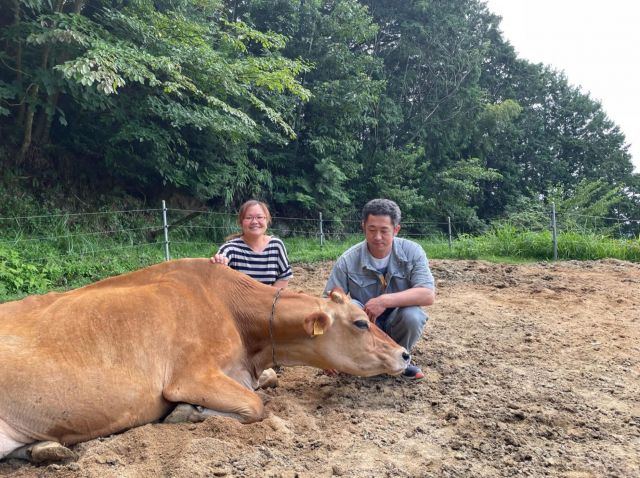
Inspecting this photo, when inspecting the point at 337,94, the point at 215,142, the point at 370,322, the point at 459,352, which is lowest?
the point at 459,352

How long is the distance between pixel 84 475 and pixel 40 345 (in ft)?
2.79

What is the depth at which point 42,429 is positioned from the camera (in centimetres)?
263

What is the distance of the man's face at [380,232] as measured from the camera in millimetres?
3721

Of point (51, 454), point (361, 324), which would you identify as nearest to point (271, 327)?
point (361, 324)

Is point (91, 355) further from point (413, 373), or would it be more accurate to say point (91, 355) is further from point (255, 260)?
point (413, 373)

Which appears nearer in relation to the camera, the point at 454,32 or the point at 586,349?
the point at 586,349

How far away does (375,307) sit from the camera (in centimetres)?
365

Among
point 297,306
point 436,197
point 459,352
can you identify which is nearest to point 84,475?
point 297,306

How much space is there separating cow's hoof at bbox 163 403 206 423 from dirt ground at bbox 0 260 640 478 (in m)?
0.07

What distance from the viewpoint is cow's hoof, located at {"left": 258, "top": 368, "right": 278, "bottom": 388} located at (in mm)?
3660

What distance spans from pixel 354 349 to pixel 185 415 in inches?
46.0

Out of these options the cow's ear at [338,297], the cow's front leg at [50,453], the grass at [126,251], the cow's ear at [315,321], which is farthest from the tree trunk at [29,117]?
the cow's front leg at [50,453]

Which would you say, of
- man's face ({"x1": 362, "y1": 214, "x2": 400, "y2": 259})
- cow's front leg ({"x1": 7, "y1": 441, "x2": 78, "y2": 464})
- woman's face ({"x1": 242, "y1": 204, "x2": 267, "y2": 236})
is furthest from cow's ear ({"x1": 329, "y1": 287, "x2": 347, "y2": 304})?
cow's front leg ({"x1": 7, "y1": 441, "x2": 78, "y2": 464})

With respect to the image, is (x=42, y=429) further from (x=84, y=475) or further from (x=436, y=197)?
(x=436, y=197)
